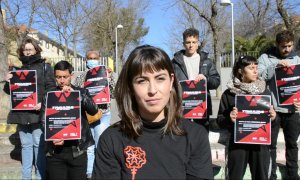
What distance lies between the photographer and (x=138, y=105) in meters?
2.06

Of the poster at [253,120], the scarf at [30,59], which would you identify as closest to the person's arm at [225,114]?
the poster at [253,120]

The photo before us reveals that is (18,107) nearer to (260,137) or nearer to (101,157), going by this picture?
(260,137)

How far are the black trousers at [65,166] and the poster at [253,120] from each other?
1.85 metres

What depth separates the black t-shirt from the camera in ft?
6.39

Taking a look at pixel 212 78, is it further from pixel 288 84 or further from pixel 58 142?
pixel 58 142

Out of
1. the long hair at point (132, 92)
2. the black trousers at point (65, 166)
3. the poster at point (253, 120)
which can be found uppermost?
the long hair at point (132, 92)

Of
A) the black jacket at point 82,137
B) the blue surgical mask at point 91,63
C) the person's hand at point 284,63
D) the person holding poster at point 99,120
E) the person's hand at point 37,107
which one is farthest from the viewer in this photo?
the blue surgical mask at point 91,63

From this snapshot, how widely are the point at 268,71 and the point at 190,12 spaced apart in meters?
30.9

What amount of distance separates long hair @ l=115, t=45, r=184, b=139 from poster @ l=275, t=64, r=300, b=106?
3.34 meters

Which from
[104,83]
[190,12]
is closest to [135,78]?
[104,83]

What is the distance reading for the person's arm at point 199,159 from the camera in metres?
1.98

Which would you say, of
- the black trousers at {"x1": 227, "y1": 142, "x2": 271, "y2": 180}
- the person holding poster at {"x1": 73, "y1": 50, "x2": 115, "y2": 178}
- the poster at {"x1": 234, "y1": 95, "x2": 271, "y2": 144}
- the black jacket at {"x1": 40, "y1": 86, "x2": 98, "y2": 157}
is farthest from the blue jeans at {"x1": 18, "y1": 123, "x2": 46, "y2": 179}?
the poster at {"x1": 234, "y1": 95, "x2": 271, "y2": 144}

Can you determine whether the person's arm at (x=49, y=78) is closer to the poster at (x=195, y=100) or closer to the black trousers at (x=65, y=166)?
the black trousers at (x=65, y=166)

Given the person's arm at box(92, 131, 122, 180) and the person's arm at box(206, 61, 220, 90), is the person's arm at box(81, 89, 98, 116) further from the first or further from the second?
the person's arm at box(92, 131, 122, 180)
